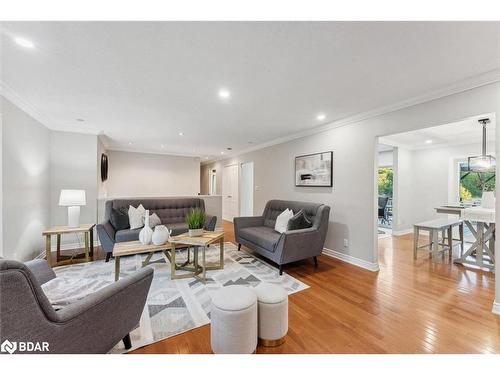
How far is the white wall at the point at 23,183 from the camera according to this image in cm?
250

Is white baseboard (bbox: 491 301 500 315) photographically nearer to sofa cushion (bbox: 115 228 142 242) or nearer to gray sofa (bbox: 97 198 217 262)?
gray sofa (bbox: 97 198 217 262)

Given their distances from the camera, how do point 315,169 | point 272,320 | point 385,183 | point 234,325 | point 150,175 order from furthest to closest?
1. point 385,183
2. point 150,175
3. point 315,169
4. point 272,320
5. point 234,325

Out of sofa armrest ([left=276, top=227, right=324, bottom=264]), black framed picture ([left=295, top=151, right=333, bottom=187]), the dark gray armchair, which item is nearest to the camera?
the dark gray armchair

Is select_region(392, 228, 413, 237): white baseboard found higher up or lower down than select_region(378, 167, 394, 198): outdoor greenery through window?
lower down

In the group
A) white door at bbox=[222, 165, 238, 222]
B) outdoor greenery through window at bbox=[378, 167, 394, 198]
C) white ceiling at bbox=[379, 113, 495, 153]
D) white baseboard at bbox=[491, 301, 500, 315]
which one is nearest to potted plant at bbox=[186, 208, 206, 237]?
white baseboard at bbox=[491, 301, 500, 315]

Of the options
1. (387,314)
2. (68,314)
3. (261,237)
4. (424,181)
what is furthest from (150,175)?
(424,181)

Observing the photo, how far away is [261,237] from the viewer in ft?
10.7

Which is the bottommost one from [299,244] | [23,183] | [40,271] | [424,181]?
[299,244]

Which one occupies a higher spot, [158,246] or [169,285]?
[158,246]

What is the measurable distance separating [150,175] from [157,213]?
117 inches

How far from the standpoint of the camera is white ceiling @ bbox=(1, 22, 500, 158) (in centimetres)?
146

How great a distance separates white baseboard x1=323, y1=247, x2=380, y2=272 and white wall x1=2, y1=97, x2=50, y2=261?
444 centimetres

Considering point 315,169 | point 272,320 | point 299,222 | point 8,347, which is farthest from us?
point 315,169

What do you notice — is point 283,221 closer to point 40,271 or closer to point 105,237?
point 105,237
